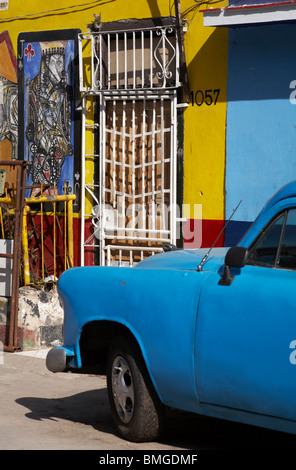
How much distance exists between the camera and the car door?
15.8 feet

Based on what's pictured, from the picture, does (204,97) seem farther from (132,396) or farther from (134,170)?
(132,396)

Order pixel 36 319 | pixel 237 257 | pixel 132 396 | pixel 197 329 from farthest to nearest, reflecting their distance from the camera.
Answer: pixel 36 319
pixel 132 396
pixel 197 329
pixel 237 257

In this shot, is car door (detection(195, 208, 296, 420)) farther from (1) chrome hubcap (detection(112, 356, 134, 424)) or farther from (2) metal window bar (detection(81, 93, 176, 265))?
(2) metal window bar (detection(81, 93, 176, 265))

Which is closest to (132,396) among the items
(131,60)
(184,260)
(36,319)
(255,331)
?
(184,260)

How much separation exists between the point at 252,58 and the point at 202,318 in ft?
16.9

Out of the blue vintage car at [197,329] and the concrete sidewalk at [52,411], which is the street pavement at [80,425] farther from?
the blue vintage car at [197,329]

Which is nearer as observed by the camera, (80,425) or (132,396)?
(132,396)

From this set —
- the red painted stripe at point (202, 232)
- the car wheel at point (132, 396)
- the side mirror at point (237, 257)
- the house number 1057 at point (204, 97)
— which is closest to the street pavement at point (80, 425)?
the car wheel at point (132, 396)

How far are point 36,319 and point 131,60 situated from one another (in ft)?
11.2

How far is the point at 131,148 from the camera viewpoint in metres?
11.0

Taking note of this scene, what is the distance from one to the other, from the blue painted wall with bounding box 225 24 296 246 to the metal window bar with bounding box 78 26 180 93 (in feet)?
2.84

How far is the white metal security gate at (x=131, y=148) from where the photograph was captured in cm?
1063

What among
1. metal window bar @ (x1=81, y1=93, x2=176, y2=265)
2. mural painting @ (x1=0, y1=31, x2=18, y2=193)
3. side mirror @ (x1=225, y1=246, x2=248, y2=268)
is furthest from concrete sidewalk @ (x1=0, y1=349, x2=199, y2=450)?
mural painting @ (x1=0, y1=31, x2=18, y2=193)
